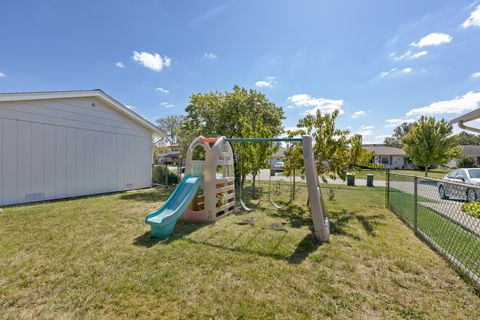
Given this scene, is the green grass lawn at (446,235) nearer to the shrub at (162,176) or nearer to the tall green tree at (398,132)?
the shrub at (162,176)

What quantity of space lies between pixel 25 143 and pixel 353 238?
981cm

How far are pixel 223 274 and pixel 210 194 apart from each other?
2.68 m

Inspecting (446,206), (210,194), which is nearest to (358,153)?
(446,206)

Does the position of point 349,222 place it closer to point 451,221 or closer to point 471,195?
point 451,221

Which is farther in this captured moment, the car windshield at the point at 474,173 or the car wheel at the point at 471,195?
the car windshield at the point at 474,173

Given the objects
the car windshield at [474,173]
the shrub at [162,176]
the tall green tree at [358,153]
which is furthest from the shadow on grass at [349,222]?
the shrub at [162,176]

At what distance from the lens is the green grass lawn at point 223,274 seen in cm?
228

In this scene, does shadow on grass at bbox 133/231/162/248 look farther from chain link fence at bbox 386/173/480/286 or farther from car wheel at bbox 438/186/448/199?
car wheel at bbox 438/186/448/199

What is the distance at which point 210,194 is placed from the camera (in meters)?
5.54

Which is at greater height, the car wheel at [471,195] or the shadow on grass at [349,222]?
the car wheel at [471,195]

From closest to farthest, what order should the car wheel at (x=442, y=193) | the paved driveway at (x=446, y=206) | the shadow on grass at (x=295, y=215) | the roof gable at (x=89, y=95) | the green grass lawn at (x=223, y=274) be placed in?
the green grass lawn at (x=223, y=274), the paved driveway at (x=446, y=206), the car wheel at (x=442, y=193), the shadow on grass at (x=295, y=215), the roof gable at (x=89, y=95)

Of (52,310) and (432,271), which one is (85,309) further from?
(432,271)

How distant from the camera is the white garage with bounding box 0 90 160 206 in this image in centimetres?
705

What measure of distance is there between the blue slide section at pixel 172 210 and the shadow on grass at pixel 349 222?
10.5ft
